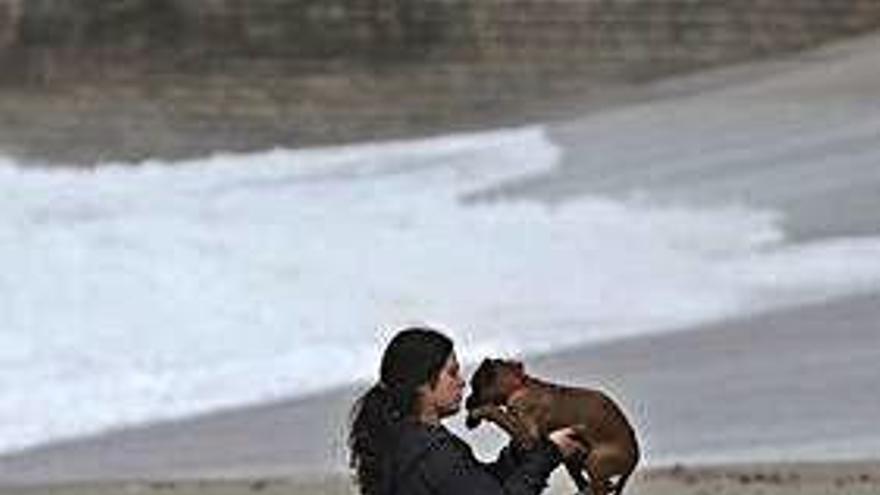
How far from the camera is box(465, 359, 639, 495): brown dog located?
3160 millimetres

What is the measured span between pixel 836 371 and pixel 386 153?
7933mm

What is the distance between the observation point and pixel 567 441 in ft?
10.4

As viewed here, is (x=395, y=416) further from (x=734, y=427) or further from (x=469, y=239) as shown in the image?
(x=469, y=239)

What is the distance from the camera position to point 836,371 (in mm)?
8602

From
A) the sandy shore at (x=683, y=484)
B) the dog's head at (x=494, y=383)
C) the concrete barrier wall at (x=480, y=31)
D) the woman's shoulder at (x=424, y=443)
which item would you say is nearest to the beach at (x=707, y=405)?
the sandy shore at (x=683, y=484)

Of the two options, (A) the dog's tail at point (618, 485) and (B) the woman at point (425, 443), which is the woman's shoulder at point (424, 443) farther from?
(A) the dog's tail at point (618, 485)

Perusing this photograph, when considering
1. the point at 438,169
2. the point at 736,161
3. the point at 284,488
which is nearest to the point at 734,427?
the point at 284,488

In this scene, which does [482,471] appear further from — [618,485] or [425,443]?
[618,485]

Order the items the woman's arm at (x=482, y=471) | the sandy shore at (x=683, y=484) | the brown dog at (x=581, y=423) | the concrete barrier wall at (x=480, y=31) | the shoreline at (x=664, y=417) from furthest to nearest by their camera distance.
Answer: the concrete barrier wall at (x=480, y=31), the shoreline at (x=664, y=417), the sandy shore at (x=683, y=484), the brown dog at (x=581, y=423), the woman's arm at (x=482, y=471)

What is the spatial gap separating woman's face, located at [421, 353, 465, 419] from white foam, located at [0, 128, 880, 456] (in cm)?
505

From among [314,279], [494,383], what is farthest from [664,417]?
[494,383]

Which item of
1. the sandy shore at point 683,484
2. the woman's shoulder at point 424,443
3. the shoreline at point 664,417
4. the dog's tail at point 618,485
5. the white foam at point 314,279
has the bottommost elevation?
the white foam at point 314,279

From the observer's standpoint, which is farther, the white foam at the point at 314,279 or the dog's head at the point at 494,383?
the white foam at the point at 314,279

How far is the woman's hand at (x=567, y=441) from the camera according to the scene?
3152 mm
